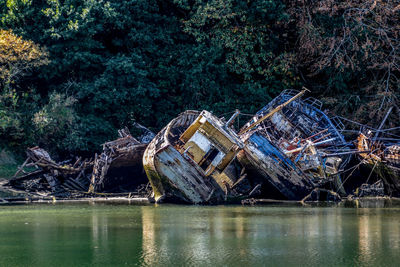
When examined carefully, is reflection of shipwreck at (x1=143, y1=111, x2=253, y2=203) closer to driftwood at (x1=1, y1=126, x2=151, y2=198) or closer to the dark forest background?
driftwood at (x1=1, y1=126, x2=151, y2=198)

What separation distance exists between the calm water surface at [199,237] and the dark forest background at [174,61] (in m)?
8.84

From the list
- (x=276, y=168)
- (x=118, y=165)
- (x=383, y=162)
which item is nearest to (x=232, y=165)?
(x=276, y=168)

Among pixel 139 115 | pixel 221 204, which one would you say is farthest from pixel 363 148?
pixel 139 115

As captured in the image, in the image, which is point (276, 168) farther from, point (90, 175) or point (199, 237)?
point (199, 237)

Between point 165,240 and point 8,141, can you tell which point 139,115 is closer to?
point 8,141

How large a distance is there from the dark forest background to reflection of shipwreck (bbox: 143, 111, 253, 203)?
6936 millimetres

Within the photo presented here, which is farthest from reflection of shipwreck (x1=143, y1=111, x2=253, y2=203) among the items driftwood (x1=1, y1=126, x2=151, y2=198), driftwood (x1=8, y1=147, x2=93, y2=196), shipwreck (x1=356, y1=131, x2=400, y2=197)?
shipwreck (x1=356, y1=131, x2=400, y2=197)

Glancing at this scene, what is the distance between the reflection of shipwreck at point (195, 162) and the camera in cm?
1920

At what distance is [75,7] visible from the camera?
1051 inches

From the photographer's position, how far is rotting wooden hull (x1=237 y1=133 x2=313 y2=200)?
67.6 ft

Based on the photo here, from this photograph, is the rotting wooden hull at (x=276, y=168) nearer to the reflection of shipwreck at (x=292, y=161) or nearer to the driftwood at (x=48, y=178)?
the reflection of shipwreck at (x=292, y=161)

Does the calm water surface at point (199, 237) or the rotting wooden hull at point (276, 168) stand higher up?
the rotting wooden hull at point (276, 168)

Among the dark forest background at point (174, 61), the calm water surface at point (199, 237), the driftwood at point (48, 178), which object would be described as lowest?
the calm water surface at point (199, 237)

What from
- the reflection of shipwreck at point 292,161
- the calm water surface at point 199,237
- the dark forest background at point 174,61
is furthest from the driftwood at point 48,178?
the reflection of shipwreck at point 292,161
